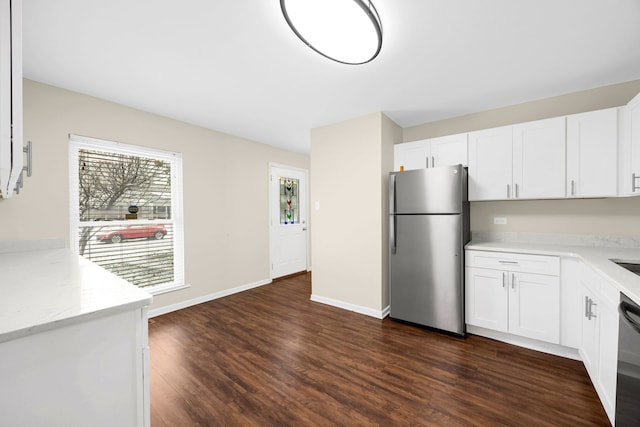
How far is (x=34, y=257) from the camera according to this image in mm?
1808

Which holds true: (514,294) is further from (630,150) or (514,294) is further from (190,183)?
(190,183)

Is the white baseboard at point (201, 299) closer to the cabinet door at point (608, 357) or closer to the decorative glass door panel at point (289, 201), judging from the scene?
the decorative glass door panel at point (289, 201)

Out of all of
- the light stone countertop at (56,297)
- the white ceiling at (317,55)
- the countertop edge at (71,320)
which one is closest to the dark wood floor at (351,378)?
the light stone countertop at (56,297)

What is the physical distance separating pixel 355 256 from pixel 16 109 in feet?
9.72

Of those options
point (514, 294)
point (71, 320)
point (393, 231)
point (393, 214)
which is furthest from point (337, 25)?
point (514, 294)

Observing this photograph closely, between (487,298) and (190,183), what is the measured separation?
3629mm

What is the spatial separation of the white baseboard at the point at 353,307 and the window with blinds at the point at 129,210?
5.95 feet

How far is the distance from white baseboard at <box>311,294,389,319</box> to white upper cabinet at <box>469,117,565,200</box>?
1.62m

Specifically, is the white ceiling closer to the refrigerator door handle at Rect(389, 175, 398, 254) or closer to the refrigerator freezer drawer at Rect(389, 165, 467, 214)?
the refrigerator freezer drawer at Rect(389, 165, 467, 214)

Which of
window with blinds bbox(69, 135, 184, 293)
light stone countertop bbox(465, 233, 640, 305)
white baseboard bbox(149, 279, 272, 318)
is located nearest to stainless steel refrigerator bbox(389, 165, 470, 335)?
light stone countertop bbox(465, 233, 640, 305)

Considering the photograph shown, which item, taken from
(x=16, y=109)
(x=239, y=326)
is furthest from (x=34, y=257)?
(x=239, y=326)

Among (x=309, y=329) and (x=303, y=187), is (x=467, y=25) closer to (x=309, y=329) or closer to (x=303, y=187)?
(x=309, y=329)

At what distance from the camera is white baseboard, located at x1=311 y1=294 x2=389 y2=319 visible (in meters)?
3.09

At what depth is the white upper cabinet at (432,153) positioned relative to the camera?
2.90 m
